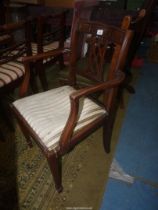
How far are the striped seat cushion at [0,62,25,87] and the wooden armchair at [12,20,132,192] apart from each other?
0.83 ft

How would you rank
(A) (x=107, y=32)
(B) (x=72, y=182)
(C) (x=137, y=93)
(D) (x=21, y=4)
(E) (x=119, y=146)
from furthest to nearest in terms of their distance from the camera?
(D) (x=21, y=4), (C) (x=137, y=93), (E) (x=119, y=146), (B) (x=72, y=182), (A) (x=107, y=32)

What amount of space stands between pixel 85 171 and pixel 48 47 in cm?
129

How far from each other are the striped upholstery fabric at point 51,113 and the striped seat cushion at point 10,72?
1.14ft

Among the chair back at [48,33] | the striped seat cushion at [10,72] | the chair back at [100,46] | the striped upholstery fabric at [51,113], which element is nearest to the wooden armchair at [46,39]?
the chair back at [48,33]

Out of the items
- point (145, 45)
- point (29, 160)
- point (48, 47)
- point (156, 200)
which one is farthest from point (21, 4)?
point (156, 200)

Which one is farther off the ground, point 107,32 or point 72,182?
point 107,32

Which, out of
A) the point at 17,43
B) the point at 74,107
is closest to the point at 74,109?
the point at 74,107

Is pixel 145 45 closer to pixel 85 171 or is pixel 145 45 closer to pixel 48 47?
pixel 48 47

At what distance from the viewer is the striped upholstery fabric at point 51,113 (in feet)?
3.51

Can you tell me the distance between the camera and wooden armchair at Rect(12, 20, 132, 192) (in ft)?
3.44

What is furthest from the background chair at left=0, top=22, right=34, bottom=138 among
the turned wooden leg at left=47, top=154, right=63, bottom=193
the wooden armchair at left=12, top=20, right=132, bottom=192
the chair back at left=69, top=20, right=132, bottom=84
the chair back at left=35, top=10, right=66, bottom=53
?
the turned wooden leg at left=47, top=154, right=63, bottom=193

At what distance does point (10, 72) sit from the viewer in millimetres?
1582

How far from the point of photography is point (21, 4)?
3029 millimetres

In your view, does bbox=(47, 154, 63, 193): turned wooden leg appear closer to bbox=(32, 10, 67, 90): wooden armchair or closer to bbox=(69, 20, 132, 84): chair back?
bbox=(69, 20, 132, 84): chair back
